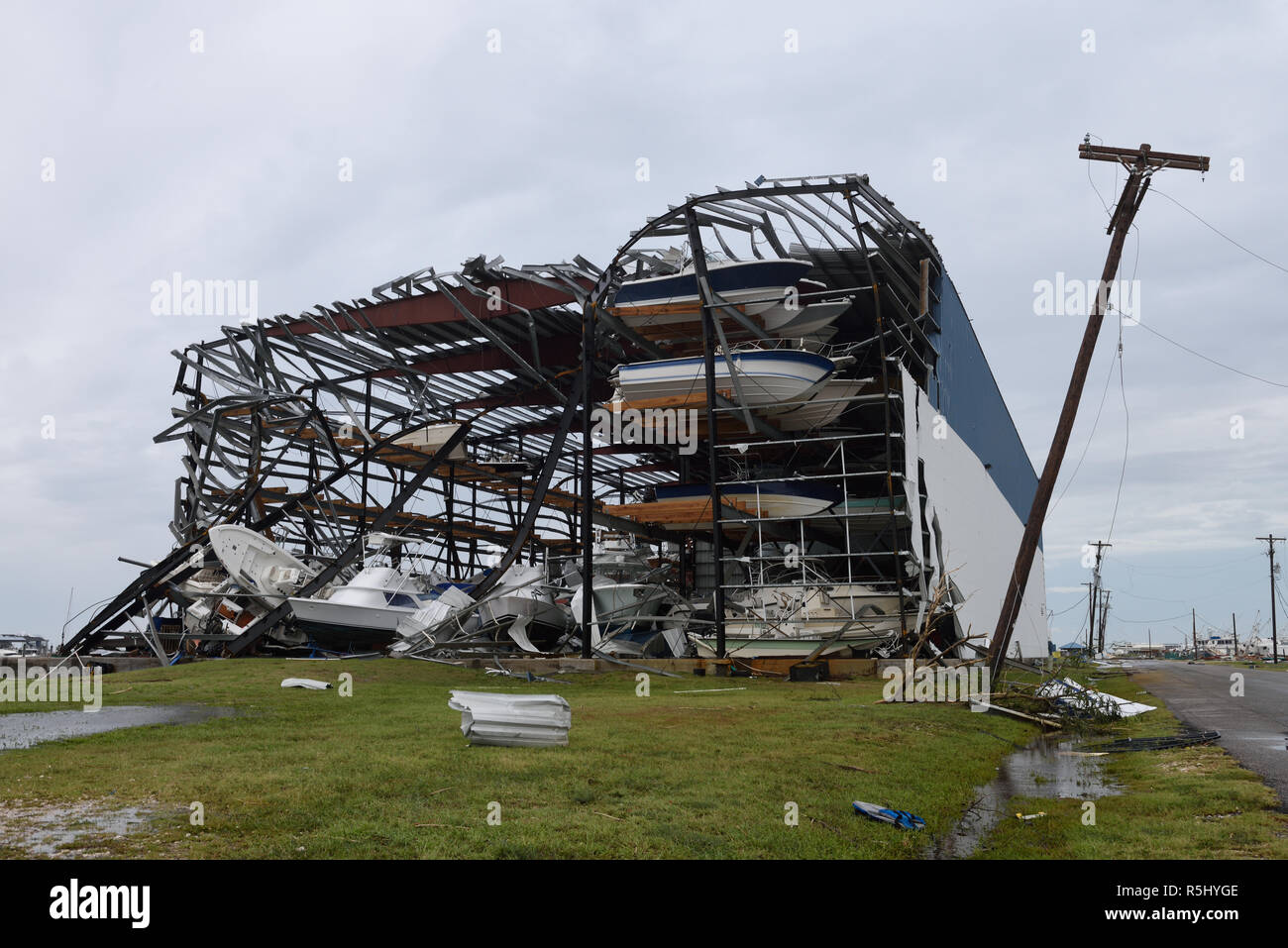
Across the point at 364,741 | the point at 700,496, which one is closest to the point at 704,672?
the point at 700,496

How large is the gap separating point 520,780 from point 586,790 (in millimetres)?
680

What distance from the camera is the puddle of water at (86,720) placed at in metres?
10.5

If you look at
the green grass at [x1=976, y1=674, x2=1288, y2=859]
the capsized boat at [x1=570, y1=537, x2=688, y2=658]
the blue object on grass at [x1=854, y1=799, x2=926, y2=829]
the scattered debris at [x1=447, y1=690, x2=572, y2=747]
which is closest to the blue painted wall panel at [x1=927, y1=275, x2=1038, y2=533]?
the capsized boat at [x1=570, y1=537, x2=688, y2=658]

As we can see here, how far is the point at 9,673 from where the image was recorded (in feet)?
71.8

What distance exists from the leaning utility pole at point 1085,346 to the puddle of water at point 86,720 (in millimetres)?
14198

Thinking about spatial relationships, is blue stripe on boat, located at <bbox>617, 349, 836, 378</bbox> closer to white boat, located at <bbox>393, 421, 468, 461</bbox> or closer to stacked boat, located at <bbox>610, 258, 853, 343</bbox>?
stacked boat, located at <bbox>610, 258, 853, 343</bbox>

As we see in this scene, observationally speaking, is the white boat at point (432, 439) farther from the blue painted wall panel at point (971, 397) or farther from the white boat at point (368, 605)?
the blue painted wall panel at point (971, 397)

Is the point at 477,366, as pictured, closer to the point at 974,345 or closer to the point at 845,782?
the point at 974,345

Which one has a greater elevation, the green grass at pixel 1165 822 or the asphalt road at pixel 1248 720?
the green grass at pixel 1165 822

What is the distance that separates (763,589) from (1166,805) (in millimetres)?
18380

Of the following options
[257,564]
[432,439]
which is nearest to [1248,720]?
[257,564]

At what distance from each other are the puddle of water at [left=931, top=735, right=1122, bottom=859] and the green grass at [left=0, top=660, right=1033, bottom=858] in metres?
0.20

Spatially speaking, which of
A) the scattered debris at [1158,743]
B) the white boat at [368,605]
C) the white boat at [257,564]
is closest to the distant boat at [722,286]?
the white boat at [368,605]

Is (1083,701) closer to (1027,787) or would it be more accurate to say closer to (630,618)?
(1027,787)
